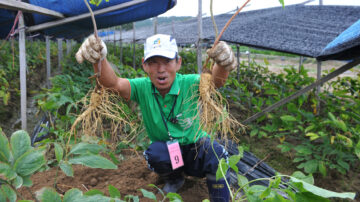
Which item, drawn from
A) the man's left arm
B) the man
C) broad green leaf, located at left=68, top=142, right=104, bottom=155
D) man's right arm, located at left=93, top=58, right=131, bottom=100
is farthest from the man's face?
broad green leaf, located at left=68, top=142, right=104, bottom=155

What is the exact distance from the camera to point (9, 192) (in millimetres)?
569

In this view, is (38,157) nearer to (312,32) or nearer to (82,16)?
(82,16)

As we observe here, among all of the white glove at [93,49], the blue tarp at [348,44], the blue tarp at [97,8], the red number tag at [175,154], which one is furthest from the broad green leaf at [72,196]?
the blue tarp at [97,8]

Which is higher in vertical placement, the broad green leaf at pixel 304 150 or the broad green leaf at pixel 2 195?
the broad green leaf at pixel 2 195

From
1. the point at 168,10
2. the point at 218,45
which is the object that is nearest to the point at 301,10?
the point at 168,10

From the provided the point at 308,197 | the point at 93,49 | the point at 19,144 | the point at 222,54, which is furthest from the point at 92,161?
the point at 222,54

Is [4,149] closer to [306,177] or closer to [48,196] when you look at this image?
[48,196]

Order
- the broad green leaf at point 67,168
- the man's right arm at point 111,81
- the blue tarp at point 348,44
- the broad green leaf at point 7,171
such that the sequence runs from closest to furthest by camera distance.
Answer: the broad green leaf at point 7,171
the broad green leaf at point 67,168
the man's right arm at point 111,81
the blue tarp at point 348,44

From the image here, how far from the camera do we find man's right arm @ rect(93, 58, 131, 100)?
137 cm

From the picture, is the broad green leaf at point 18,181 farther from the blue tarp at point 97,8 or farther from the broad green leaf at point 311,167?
the blue tarp at point 97,8

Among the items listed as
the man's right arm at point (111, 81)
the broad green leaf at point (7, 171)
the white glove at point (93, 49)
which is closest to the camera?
the broad green leaf at point (7, 171)

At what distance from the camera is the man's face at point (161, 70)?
1.49 metres

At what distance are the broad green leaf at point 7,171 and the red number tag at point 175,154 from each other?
1.07 metres

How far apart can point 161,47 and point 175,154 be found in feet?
2.10
